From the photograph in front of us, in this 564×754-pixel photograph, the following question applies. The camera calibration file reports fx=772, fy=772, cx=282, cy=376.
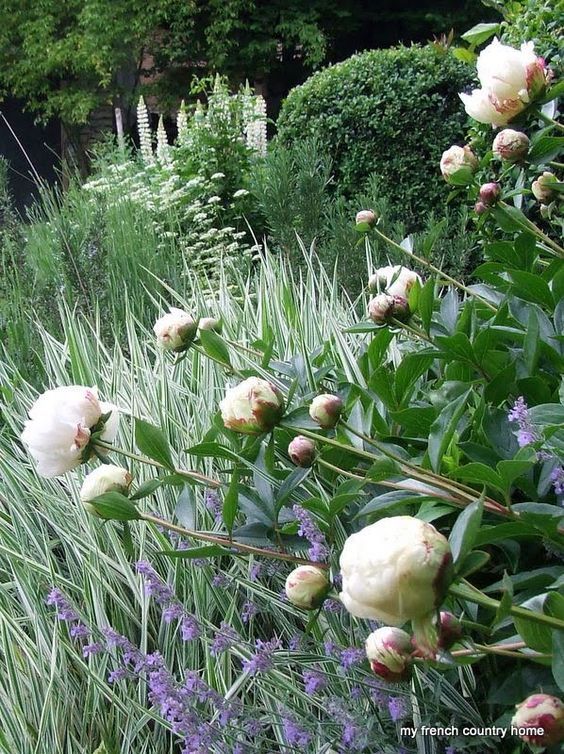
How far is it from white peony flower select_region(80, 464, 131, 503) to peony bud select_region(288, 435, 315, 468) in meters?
0.20

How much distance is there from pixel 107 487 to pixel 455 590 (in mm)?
430

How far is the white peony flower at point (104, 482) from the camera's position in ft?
2.64

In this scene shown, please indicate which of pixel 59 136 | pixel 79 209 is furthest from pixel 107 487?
pixel 59 136

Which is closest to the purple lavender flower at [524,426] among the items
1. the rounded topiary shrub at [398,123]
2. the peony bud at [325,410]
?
the peony bud at [325,410]

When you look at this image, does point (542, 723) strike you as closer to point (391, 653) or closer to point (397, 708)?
point (391, 653)

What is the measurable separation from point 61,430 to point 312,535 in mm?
307

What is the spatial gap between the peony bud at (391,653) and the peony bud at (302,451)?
0.24 metres

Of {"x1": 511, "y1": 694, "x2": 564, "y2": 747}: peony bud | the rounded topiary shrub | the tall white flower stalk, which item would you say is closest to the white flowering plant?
{"x1": 511, "y1": 694, "x2": 564, "y2": 747}: peony bud

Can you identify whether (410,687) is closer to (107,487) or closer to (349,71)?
(107,487)

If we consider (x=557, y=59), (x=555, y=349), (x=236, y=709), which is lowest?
(x=236, y=709)

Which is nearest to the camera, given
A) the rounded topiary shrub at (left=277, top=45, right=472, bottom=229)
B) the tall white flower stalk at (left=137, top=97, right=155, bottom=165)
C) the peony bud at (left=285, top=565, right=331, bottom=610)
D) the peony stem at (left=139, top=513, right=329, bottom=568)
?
the peony bud at (left=285, top=565, right=331, bottom=610)

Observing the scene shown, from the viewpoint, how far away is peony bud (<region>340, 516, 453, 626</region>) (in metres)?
0.47

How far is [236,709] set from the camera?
0.96 m

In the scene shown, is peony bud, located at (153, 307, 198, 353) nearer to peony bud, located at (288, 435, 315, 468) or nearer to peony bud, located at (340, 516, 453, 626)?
peony bud, located at (288, 435, 315, 468)
